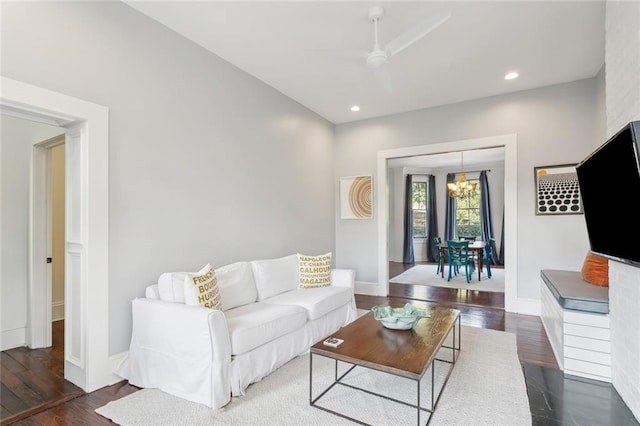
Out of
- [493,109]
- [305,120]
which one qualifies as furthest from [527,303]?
[305,120]

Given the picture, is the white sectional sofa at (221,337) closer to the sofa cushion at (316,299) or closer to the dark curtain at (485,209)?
the sofa cushion at (316,299)

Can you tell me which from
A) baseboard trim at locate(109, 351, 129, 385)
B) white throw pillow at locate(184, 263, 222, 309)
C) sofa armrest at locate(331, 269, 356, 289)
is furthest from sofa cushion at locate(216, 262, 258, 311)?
sofa armrest at locate(331, 269, 356, 289)

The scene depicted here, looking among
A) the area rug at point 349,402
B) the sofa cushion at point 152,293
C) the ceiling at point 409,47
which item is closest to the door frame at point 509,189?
the ceiling at point 409,47

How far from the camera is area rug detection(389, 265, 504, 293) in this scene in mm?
6062

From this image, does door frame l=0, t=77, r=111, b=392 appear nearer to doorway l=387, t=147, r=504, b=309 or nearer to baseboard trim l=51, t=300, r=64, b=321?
baseboard trim l=51, t=300, r=64, b=321

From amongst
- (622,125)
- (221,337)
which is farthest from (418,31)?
(221,337)

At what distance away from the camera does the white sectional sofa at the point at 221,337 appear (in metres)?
2.11

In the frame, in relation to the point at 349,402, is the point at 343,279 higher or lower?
higher

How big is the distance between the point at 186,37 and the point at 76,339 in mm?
2811

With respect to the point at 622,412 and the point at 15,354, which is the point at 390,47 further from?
the point at 15,354

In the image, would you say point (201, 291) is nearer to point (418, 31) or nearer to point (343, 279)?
point (343, 279)

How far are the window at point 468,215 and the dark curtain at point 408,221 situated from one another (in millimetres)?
1457

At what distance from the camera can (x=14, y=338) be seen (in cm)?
310

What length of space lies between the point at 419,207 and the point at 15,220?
917 centimetres
